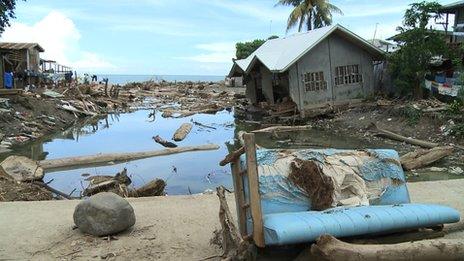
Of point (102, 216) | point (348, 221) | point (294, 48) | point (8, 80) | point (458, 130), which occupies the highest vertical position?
point (294, 48)

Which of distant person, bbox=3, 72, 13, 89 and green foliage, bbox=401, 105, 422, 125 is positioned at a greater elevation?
distant person, bbox=3, 72, 13, 89

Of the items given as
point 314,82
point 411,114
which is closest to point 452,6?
point 314,82

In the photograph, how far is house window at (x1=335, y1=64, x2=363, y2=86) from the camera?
2277 centimetres

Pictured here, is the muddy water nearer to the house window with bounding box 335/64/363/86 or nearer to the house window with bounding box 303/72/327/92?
the house window with bounding box 303/72/327/92

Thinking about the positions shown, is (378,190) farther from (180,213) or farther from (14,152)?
(14,152)

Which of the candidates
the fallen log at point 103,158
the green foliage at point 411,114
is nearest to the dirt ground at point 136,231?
the fallen log at point 103,158

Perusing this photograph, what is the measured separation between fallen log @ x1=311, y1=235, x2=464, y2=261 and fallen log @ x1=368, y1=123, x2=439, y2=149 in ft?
33.3

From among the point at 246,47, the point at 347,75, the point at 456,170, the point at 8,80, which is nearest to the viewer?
the point at 456,170

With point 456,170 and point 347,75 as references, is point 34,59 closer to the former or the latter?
point 347,75

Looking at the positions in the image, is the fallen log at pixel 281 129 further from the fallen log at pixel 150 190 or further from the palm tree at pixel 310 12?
the palm tree at pixel 310 12

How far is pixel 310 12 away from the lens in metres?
34.6

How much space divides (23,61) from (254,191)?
1451 inches

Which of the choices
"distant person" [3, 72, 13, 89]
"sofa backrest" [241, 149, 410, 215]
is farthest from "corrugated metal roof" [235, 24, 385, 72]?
"sofa backrest" [241, 149, 410, 215]

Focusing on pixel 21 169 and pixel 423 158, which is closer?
pixel 21 169
